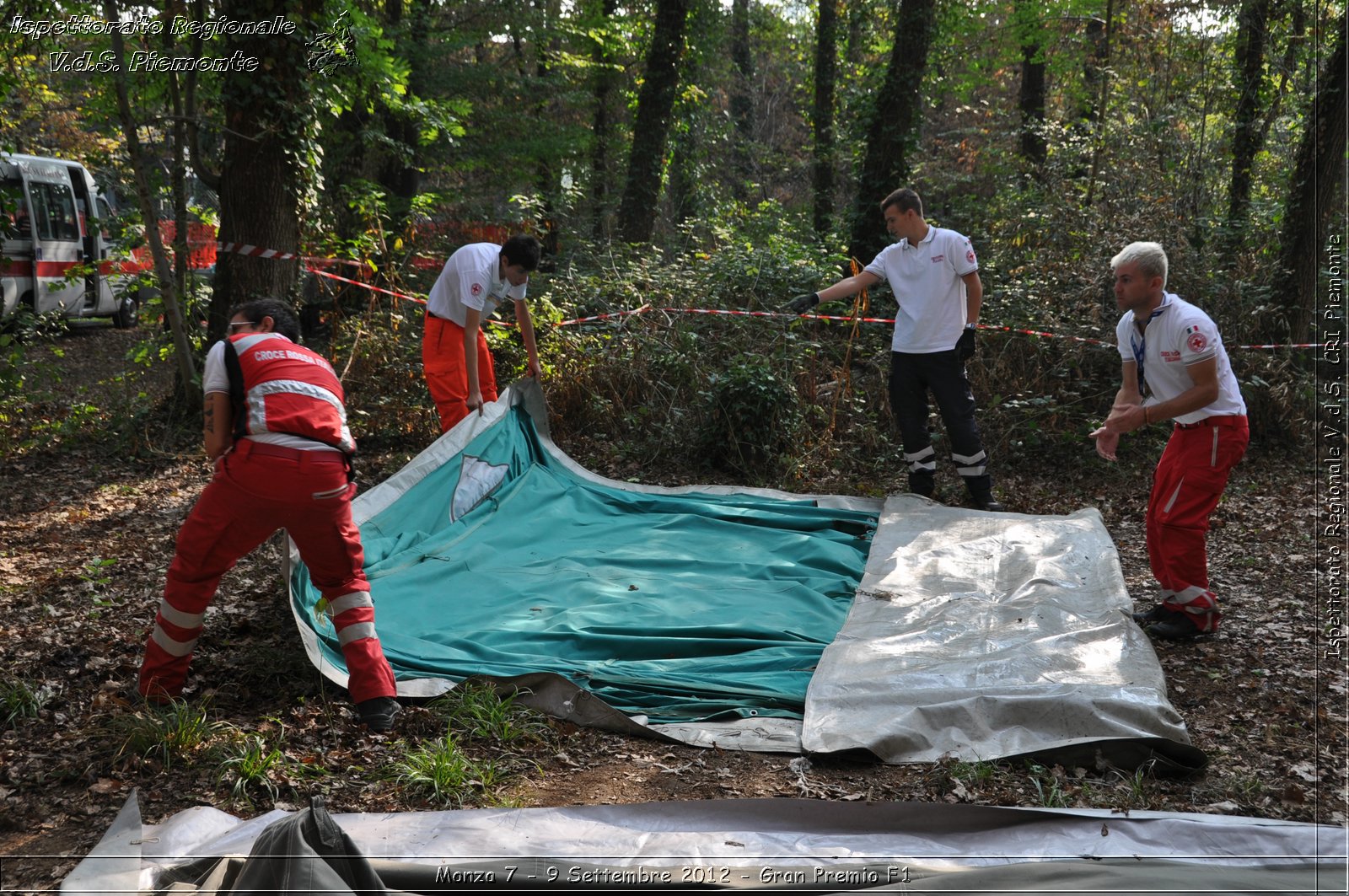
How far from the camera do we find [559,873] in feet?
8.00

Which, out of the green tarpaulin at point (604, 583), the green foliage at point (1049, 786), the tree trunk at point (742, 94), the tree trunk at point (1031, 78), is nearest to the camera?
the green foliage at point (1049, 786)

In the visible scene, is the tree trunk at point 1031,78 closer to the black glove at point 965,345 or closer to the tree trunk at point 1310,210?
the tree trunk at point 1310,210

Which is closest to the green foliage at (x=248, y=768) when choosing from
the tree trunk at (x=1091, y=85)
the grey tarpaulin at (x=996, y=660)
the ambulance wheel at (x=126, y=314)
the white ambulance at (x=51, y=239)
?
the grey tarpaulin at (x=996, y=660)

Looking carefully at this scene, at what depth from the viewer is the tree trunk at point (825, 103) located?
16.4m

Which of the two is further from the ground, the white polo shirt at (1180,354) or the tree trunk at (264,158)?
the tree trunk at (264,158)

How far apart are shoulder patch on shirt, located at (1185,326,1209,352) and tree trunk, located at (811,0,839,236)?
12219mm

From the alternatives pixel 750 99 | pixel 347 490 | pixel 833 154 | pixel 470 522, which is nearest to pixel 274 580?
pixel 470 522

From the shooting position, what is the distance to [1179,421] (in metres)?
4.41

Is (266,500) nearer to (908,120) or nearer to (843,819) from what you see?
(843,819)

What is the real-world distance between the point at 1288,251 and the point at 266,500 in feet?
28.2

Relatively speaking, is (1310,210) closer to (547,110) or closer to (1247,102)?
(1247,102)

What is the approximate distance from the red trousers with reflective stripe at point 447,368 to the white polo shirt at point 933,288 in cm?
286

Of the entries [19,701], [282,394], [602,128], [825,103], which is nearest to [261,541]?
[282,394]

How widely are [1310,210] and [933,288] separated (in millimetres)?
4526
